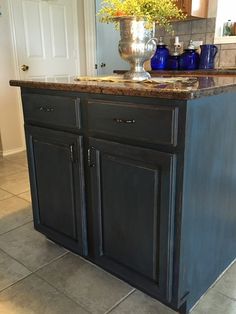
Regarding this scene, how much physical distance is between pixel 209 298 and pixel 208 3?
3.02 m

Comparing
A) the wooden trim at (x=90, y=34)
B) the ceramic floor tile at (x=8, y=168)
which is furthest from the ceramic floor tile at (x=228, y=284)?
the wooden trim at (x=90, y=34)

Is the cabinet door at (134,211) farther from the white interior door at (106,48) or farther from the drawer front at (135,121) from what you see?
the white interior door at (106,48)

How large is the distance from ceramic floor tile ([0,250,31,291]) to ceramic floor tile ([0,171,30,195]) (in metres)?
0.99

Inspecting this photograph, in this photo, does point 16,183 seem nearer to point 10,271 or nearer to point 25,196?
point 25,196

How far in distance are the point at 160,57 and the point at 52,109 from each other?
7.63ft

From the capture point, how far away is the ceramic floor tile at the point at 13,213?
6.95 feet

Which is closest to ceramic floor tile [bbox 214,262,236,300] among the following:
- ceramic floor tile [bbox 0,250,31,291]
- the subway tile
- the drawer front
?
the drawer front

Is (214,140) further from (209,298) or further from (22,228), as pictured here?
(22,228)

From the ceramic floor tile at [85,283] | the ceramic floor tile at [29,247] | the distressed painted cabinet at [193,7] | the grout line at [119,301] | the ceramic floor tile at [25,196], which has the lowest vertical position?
the ceramic floor tile at [25,196]

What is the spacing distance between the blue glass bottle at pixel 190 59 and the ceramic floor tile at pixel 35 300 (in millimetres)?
2716

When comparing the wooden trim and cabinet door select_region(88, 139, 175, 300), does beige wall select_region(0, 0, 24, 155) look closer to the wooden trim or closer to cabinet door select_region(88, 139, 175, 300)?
the wooden trim

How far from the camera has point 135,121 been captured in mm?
1143

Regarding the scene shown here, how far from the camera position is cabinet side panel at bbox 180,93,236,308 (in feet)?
3.60

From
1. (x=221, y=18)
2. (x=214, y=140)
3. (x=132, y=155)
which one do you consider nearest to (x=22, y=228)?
(x=132, y=155)
